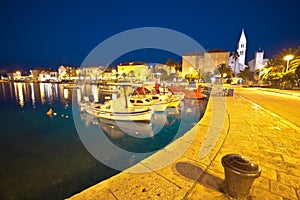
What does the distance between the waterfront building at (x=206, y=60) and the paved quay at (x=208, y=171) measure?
62563 mm

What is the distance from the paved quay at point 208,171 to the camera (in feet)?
8.29

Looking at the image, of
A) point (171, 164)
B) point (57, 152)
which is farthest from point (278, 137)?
point (57, 152)

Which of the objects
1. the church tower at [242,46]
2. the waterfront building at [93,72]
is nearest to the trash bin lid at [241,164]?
the waterfront building at [93,72]

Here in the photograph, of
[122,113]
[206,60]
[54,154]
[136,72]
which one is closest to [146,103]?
[122,113]

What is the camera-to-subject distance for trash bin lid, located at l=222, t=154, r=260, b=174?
2132 mm

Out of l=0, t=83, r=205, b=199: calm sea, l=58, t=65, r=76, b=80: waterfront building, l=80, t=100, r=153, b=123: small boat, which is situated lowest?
l=0, t=83, r=205, b=199: calm sea

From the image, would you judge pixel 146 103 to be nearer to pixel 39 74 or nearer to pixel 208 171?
pixel 208 171

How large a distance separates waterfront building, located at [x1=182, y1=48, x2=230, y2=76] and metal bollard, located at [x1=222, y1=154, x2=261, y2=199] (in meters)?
65.0

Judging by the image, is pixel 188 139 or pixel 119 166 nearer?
pixel 188 139

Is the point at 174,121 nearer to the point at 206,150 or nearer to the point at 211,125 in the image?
the point at 211,125

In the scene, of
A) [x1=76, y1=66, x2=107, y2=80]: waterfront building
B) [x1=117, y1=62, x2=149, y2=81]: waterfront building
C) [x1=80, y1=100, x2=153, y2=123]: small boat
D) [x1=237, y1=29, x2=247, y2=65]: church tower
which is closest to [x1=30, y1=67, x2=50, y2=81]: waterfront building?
[x1=76, y1=66, x2=107, y2=80]: waterfront building

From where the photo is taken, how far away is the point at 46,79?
99.7 m

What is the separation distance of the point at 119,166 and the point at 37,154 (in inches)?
197

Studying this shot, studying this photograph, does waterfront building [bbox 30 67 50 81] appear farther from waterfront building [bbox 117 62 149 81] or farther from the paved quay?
the paved quay
